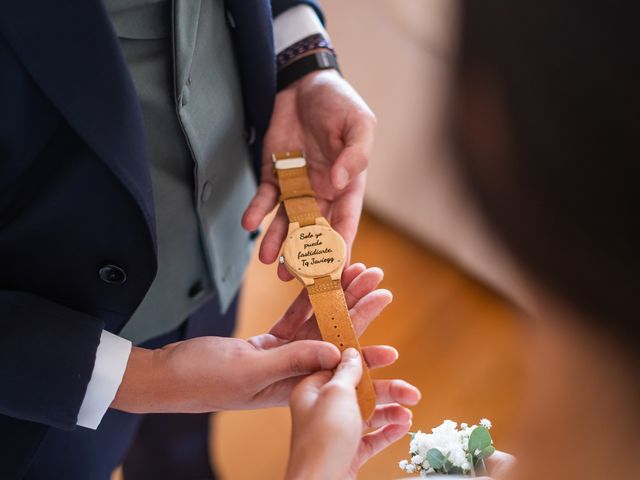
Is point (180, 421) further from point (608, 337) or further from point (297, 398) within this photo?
point (608, 337)

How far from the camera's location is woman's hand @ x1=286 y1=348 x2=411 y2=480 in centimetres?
61

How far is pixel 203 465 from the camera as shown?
150 cm

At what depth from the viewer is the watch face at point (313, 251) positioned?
2.85 ft

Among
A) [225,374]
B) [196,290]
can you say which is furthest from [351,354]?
[196,290]

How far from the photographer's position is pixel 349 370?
722 millimetres

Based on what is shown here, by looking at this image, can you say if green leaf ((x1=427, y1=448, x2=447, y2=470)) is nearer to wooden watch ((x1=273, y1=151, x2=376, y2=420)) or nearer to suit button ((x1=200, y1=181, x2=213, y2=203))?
wooden watch ((x1=273, y1=151, x2=376, y2=420))

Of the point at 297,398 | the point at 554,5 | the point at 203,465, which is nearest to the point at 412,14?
the point at 554,5

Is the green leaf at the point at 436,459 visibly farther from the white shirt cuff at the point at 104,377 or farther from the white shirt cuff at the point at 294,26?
the white shirt cuff at the point at 294,26

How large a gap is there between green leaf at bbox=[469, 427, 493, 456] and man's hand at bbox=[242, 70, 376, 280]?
29 centimetres

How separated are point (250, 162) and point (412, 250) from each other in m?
0.94

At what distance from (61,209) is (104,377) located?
192mm

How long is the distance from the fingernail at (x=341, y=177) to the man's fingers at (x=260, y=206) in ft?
0.40

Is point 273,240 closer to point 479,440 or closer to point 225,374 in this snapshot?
point 225,374

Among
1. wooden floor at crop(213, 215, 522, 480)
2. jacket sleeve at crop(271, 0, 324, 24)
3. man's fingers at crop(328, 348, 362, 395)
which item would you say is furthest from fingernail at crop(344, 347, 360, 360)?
jacket sleeve at crop(271, 0, 324, 24)
